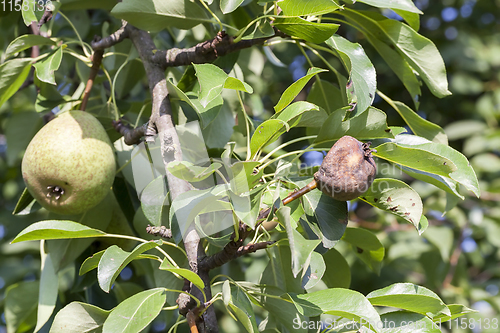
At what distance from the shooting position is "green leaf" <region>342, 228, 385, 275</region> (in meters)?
1.05

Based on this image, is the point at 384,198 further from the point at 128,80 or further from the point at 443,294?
the point at 443,294

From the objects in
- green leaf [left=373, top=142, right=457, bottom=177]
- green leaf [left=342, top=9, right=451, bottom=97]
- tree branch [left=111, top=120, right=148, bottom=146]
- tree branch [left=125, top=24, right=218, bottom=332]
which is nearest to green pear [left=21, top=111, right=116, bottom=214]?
tree branch [left=111, top=120, right=148, bottom=146]

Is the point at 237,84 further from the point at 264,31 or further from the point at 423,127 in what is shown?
the point at 423,127

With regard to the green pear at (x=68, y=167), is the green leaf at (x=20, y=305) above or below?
below

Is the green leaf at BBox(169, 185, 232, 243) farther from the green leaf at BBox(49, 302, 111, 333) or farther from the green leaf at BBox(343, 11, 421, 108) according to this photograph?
the green leaf at BBox(343, 11, 421, 108)

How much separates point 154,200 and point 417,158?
541 mm

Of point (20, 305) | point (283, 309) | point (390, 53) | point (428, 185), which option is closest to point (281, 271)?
point (283, 309)

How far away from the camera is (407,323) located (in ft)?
2.88

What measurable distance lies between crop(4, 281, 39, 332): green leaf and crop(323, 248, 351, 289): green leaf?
0.92 metres

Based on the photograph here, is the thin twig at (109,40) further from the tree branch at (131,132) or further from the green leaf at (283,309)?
the green leaf at (283,309)

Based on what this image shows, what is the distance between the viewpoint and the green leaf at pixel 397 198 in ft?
2.77

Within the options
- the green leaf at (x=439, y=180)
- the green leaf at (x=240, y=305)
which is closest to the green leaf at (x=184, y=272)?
the green leaf at (x=240, y=305)

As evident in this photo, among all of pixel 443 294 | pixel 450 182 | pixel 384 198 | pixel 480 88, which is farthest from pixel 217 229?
pixel 480 88

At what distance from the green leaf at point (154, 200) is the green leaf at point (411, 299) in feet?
1.53
